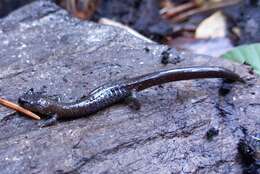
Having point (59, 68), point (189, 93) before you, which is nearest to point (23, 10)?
point (59, 68)

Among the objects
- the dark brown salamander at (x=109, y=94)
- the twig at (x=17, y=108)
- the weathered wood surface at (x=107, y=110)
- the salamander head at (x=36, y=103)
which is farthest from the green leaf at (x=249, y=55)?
the twig at (x=17, y=108)

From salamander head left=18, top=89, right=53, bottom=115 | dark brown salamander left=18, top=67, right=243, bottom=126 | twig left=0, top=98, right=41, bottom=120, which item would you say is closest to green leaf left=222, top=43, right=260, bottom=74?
dark brown salamander left=18, top=67, right=243, bottom=126

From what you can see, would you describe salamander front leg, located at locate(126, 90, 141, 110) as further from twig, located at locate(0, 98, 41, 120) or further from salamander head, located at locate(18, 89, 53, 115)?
twig, located at locate(0, 98, 41, 120)

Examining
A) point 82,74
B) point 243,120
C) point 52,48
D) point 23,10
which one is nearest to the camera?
point 243,120

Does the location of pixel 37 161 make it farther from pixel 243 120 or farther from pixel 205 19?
pixel 205 19

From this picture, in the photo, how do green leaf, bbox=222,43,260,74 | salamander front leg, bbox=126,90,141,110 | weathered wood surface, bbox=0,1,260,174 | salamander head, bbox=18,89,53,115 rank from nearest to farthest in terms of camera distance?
weathered wood surface, bbox=0,1,260,174, salamander head, bbox=18,89,53,115, salamander front leg, bbox=126,90,141,110, green leaf, bbox=222,43,260,74

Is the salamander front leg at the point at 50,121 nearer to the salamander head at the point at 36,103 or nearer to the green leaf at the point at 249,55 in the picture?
the salamander head at the point at 36,103

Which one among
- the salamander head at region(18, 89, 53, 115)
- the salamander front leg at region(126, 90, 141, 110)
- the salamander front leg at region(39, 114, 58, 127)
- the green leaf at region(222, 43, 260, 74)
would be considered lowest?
the salamander front leg at region(39, 114, 58, 127)

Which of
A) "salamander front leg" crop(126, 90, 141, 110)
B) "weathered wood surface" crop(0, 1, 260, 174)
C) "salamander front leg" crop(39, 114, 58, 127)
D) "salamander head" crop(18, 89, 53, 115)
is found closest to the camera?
"weathered wood surface" crop(0, 1, 260, 174)
